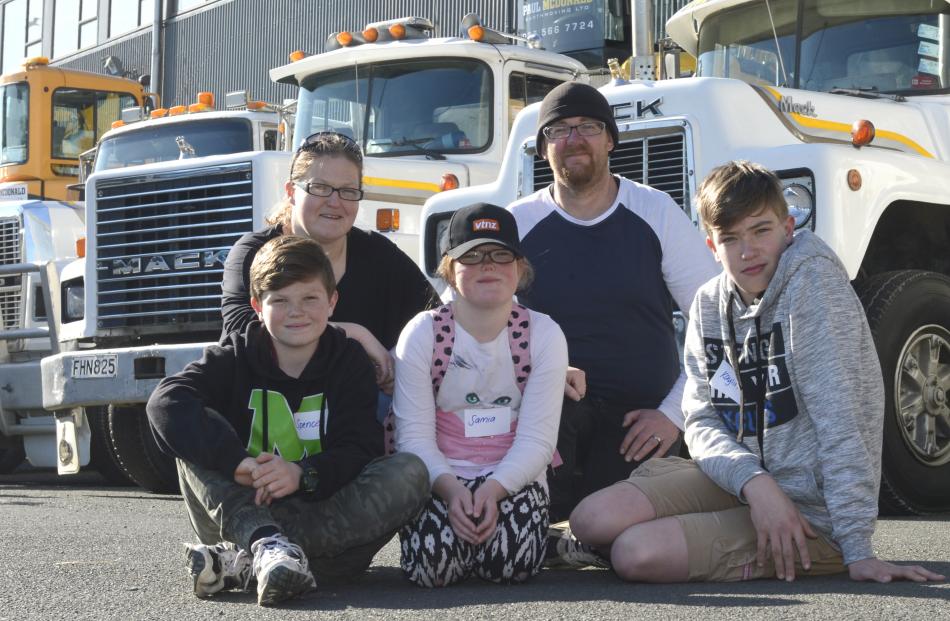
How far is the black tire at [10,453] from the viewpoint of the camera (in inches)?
419

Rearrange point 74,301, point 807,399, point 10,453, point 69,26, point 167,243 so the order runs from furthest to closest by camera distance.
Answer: point 69,26 < point 10,453 < point 74,301 < point 167,243 < point 807,399

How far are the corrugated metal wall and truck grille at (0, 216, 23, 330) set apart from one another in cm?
1129

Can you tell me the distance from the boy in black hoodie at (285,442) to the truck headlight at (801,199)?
88.1 inches

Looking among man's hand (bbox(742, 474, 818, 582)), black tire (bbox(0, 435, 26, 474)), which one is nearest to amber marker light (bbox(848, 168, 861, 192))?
man's hand (bbox(742, 474, 818, 582))

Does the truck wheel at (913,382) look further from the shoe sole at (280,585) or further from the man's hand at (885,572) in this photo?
the shoe sole at (280,585)

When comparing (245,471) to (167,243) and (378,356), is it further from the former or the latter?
(167,243)

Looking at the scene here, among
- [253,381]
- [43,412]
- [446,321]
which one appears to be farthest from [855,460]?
[43,412]

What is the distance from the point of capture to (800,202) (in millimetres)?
5984

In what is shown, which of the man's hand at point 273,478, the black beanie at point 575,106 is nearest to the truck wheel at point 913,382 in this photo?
the black beanie at point 575,106

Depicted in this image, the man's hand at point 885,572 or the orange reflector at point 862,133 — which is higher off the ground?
the orange reflector at point 862,133

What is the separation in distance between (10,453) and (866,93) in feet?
22.1

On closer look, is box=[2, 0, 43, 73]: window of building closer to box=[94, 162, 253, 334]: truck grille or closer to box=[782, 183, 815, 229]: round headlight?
box=[94, 162, 253, 334]: truck grille

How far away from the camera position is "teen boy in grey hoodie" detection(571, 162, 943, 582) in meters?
3.95

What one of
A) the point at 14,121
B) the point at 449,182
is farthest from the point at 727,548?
the point at 14,121
